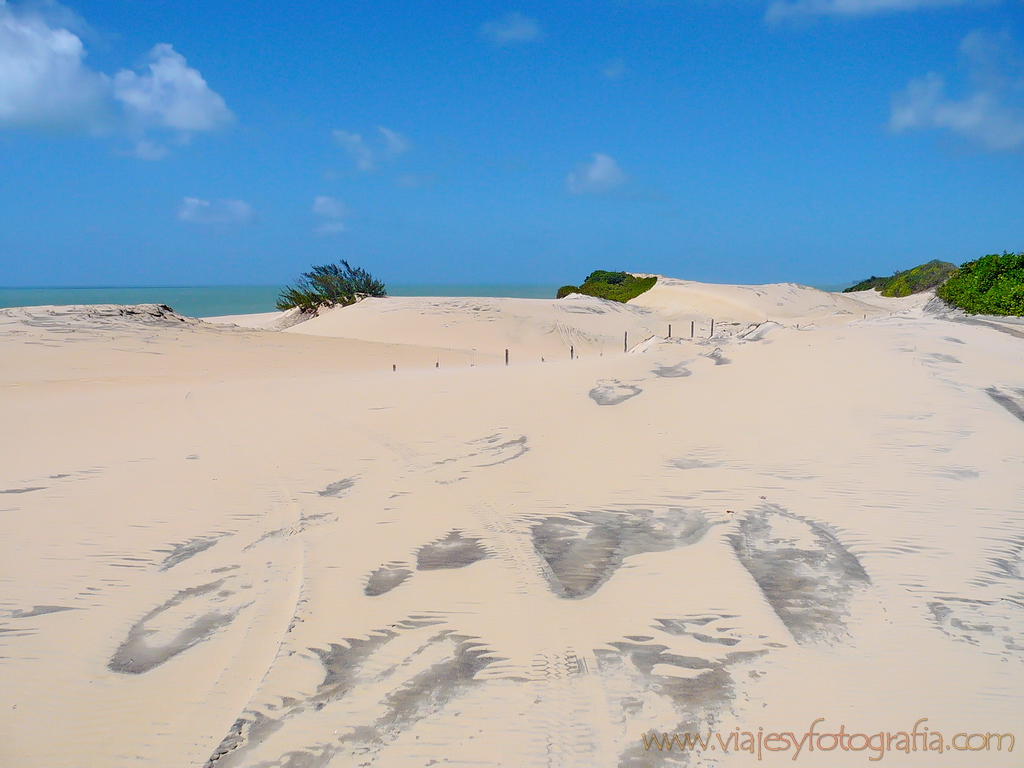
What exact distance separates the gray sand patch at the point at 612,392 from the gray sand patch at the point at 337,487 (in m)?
3.23

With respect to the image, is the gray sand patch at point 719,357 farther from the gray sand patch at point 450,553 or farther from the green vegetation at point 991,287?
the green vegetation at point 991,287

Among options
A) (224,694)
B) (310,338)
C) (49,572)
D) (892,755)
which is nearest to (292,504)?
(49,572)

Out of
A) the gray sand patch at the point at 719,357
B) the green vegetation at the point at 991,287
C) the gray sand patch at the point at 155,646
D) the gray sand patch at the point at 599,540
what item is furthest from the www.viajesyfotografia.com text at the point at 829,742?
the green vegetation at the point at 991,287

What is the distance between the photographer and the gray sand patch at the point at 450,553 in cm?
384

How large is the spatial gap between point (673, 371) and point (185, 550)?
6.39 m

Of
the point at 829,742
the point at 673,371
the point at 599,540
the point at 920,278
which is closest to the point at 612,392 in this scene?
the point at 673,371

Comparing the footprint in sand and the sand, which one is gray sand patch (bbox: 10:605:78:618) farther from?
the footprint in sand

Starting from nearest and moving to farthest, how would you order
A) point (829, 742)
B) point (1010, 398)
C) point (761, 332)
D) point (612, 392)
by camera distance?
point (829, 742) < point (1010, 398) < point (612, 392) < point (761, 332)

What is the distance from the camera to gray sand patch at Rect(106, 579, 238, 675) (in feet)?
9.74

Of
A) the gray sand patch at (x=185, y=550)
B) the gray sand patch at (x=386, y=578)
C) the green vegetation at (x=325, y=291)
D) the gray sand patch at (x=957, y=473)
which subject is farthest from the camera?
the green vegetation at (x=325, y=291)

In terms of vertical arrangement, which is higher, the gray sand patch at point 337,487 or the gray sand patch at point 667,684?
the gray sand patch at point 667,684

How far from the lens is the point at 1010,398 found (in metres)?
6.66

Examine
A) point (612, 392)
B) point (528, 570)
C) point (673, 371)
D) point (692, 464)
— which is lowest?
point (528, 570)

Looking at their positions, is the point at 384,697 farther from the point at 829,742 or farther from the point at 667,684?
the point at 829,742
